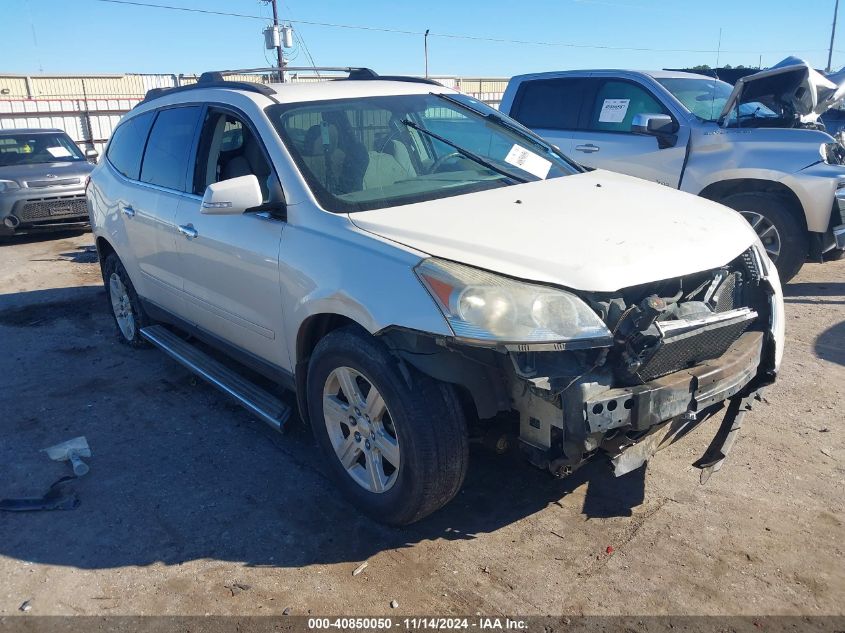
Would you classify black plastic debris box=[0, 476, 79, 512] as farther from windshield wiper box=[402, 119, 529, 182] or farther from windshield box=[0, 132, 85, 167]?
windshield box=[0, 132, 85, 167]

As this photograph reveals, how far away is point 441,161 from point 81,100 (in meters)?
19.1

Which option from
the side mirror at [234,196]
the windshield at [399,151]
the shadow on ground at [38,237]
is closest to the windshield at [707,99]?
the windshield at [399,151]

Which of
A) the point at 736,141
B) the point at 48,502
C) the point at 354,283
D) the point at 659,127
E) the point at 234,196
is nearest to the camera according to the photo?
the point at 354,283

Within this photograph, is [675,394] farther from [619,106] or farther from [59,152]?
[59,152]

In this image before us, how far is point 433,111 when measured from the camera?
406 centimetres

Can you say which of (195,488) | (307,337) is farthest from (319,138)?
(195,488)

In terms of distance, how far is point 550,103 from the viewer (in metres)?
7.87

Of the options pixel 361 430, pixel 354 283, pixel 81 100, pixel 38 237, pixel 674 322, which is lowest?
pixel 38 237

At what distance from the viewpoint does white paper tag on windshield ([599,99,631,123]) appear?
7234 mm

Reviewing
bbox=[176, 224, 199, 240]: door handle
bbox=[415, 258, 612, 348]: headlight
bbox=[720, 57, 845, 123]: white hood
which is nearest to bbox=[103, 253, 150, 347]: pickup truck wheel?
bbox=[176, 224, 199, 240]: door handle

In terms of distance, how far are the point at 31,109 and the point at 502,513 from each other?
19275 mm

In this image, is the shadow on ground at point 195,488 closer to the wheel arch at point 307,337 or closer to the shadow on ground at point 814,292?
the wheel arch at point 307,337

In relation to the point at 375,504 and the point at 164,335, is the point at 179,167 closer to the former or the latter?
the point at 164,335

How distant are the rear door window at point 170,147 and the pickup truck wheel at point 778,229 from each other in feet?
16.1
